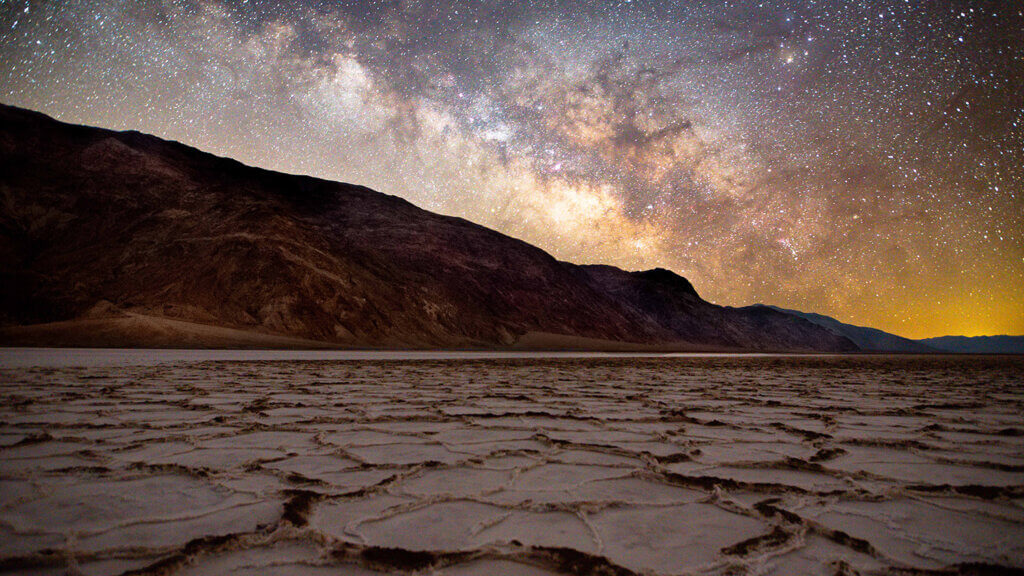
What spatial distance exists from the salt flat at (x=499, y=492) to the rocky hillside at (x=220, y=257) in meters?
19.8

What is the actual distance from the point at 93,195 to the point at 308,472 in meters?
35.9

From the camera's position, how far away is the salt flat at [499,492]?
47.6 inches

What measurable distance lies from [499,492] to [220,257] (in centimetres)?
2895

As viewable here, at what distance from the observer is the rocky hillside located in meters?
23.7

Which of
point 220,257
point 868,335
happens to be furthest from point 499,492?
point 868,335

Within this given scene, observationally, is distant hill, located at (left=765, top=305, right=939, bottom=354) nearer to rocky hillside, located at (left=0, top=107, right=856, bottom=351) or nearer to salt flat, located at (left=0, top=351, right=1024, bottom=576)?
rocky hillside, located at (left=0, top=107, right=856, bottom=351)

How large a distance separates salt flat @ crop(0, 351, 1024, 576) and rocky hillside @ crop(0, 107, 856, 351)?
19.8m

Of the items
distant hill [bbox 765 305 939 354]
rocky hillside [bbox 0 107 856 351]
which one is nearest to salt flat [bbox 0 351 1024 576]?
rocky hillside [bbox 0 107 856 351]

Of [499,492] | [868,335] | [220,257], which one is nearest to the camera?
[499,492]

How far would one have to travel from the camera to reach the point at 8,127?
97.4 feet

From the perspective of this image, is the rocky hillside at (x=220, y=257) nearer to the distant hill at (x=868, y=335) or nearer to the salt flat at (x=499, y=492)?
the salt flat at (x=499, y=492)

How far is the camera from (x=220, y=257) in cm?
2634

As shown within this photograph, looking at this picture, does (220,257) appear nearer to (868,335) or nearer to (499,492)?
(499,492)

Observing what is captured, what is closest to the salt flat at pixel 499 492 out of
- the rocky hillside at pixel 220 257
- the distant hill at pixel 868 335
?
the rocky hillside at pixel 220 257
